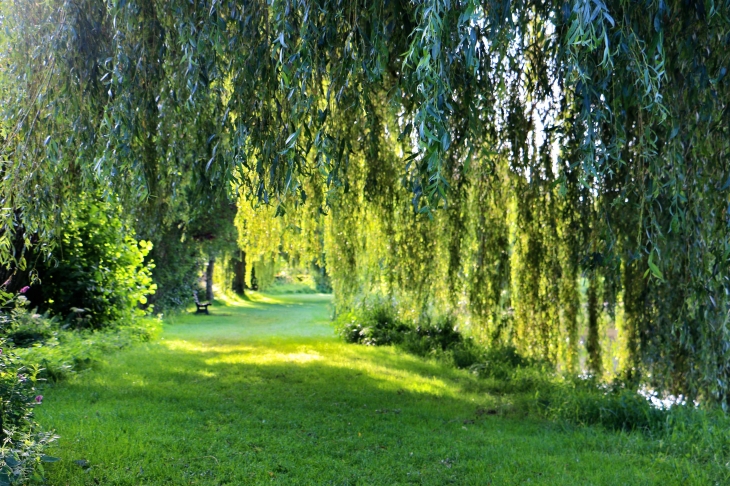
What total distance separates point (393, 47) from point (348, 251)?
12.2 ft

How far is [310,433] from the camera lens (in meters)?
5.27

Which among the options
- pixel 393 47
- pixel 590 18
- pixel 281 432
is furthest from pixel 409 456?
pixel 590 18

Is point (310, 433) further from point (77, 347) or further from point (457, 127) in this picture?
point (77, 347)

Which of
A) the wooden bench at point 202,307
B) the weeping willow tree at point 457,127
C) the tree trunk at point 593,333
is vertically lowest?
the wooden bench at point 202,307

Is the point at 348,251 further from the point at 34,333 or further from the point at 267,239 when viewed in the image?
the point at 34,333

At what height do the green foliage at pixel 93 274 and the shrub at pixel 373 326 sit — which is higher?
the green foliage at pixel 93 274

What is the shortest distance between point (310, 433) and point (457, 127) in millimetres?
3032

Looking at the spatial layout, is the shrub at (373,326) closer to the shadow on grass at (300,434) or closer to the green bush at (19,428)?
the shadow on grass at (300,434)

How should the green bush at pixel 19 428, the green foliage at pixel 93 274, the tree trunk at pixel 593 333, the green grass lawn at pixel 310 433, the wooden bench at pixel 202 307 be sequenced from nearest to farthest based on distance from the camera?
the green bush at pixel 19 428, the green grass lawn at pixel 310 433, the tree trunk at pixel 593 333, the green foliage at pixel 93 274, the wooden bench at pixel 202 307

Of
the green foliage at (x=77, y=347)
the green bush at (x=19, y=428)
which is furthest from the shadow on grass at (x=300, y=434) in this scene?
the green bush at (x=19, y=428)

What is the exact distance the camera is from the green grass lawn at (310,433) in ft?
13.8

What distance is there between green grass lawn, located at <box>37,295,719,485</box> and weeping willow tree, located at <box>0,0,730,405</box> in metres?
1.37

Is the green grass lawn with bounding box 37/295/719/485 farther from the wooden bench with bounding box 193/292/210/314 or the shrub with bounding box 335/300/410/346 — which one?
the wooden bench with bounding box 193/292/210/314

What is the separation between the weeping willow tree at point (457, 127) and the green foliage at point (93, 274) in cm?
345
